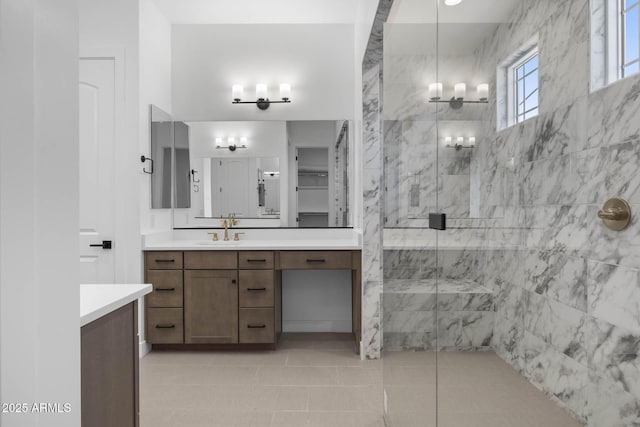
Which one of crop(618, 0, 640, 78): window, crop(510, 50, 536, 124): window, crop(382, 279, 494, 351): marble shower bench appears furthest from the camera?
crop(382, 279, 494, 351): marble shower bench

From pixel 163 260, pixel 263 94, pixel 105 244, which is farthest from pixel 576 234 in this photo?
pixel 263 94

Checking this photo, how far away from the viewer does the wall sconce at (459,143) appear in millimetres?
911

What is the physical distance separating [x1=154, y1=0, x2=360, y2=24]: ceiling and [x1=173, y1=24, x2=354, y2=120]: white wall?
9cm

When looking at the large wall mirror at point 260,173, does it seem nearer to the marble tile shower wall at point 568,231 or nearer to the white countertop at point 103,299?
the white countertop at point 103,299

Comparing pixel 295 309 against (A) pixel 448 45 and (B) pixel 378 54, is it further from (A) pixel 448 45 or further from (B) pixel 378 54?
(A) pixel 448 45

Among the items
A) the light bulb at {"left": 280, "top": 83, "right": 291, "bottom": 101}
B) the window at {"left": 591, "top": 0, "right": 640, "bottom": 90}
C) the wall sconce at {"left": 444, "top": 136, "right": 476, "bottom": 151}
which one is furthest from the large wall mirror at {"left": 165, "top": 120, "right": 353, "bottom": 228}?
the window at {"left": 591, "top": 0, "right": 640, "bottom": 90}


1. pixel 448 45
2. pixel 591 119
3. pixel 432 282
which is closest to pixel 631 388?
pixel 591 119

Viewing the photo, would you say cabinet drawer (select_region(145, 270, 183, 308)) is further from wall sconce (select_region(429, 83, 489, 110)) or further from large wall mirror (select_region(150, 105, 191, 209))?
wall sconce (select_region(429, 83, 489, 110))

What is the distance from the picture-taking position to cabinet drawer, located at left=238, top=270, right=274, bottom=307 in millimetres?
3135

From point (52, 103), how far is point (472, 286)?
1034 millimetres

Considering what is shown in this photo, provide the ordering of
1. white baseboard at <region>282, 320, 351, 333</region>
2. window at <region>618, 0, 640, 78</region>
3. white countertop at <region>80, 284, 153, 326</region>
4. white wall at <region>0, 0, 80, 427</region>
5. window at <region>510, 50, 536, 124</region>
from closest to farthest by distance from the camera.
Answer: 1. window at <region>618, 0, 640, 78</region>
2. window at <region>510, 50, 536, 124</region>
3. white wall at <region>0, 0, 80, 427</region>
4. white countertop at <region>80, 284, 153, 326</region>
5. white baseboard at <region>282, 320, 351, 333</region>

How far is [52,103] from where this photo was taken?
0.84 m

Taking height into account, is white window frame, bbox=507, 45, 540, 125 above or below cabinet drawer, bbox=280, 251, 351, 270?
above

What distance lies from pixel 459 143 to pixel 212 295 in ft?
8.51
